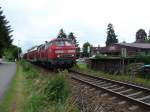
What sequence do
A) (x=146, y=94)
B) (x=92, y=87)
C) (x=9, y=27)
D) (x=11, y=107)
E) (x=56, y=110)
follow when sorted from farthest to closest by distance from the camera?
(x=9, y=27), (x=92, y=87), (x=146, y=94), (x=11, y=107), (x=56, y=110)

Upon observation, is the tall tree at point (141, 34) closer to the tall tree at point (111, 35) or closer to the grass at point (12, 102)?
the tall tree at point (111, 35)

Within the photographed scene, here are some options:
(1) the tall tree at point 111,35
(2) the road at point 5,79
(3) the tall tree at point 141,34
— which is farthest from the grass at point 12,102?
(3) the tall tree at point 141,34

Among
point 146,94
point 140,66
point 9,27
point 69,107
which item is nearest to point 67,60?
point 140,66

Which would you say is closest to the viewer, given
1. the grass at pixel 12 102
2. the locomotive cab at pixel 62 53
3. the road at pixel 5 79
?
the grass at pixel 12 102

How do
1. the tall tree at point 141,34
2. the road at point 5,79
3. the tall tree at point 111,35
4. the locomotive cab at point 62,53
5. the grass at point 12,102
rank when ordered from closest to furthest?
→ the grass at point 12,102 < the road at point 5,79 < the locomotive cab at point 62,53 < the tall tree at point 111,35 < the tall tree at point 141,34

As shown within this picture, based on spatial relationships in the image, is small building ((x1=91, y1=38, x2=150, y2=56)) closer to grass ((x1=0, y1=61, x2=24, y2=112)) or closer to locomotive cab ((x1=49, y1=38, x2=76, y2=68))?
locomotive cab ((x1=49, y1=38, x2=76, y2=68))

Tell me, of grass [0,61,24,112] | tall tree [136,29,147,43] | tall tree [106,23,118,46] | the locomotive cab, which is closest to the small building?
the locomotive cab

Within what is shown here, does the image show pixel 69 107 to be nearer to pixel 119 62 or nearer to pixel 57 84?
pixel 57 84

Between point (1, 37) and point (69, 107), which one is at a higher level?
point (1, 37)

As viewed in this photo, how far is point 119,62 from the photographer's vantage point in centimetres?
2589

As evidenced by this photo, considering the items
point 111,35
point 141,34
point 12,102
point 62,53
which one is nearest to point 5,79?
point 62,53

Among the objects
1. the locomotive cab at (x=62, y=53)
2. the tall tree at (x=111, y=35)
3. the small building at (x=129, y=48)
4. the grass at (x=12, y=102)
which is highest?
Answer: the tall tree at (x=111, y=35)

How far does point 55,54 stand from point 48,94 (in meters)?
17.0

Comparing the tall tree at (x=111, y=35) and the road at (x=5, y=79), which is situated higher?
the tall tree at (x=111, y=35)
